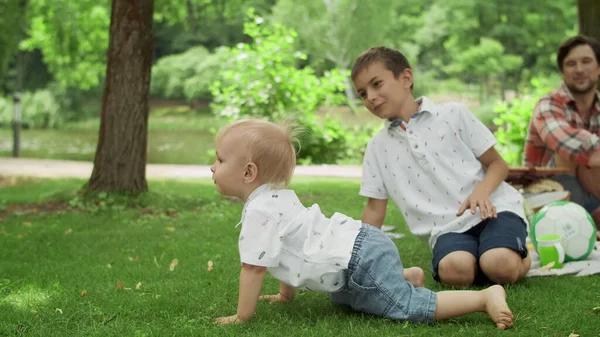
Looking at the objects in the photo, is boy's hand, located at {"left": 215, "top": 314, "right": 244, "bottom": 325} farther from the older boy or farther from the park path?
the park path

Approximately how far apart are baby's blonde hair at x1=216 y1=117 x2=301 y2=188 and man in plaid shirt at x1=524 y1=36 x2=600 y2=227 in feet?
8.51

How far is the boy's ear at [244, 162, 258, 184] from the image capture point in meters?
2.73

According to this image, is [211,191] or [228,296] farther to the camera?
[211,191]

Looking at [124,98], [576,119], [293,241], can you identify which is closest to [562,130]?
[576,119]

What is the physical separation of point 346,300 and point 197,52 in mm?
33748

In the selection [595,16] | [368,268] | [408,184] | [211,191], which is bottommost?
[211,191]

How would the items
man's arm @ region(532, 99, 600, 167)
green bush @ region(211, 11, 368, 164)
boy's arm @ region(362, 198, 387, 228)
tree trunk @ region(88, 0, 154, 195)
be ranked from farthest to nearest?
green bush @ region(211, 11, 368, 164)
tree trunk @ region(88, 0, 154, 195)
man's arm @ region(532, 99, 600, 167)
boy's arm @ region(362, 198, 387, 228)

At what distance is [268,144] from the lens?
2719 mm

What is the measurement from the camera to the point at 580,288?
340cm

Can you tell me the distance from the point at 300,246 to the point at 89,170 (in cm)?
869

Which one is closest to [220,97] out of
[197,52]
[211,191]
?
[211,191]

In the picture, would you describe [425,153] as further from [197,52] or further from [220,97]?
[197,52]

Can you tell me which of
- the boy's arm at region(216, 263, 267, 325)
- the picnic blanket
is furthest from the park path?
the boy's arm at region(216, 263, 267, 325)

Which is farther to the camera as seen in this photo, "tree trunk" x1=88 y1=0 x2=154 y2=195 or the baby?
"tree trunk" x1=88 y1=0 x2=154 y2=195
